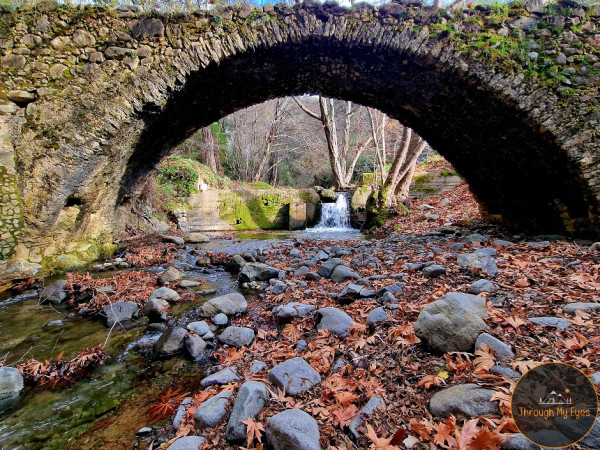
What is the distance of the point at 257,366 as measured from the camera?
2336 mm

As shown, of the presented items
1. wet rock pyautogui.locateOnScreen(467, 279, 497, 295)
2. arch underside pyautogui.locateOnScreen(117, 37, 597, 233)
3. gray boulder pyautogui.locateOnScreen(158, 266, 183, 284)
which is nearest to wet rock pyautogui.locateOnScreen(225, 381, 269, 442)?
wet rock pyautogui.locateOnScreen(467, 279, 497, 295)

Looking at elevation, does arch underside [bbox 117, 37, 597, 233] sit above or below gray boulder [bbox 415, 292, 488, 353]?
above

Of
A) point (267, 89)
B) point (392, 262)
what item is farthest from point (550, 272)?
point (267, 89)

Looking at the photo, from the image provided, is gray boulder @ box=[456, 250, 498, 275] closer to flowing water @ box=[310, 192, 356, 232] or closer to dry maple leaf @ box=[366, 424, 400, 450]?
dry maple leaf @ box=[366, 424, 400, 450]

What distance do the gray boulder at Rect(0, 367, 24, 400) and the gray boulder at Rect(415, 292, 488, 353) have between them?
10.7ft

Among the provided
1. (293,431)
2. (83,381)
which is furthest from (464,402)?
(83,381)

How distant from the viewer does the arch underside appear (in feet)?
15.8

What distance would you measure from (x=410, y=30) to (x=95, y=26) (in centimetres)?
543

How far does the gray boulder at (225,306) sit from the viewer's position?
3.64 m

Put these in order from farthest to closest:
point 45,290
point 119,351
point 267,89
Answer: point 267,89 → point 45,290 → point 119,351

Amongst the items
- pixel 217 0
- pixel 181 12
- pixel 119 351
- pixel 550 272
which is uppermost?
pixel 217 0

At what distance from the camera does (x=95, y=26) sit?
15.8ft

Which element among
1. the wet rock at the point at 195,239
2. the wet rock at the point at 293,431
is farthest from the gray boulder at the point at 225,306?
the wet rock at the point at 195,239

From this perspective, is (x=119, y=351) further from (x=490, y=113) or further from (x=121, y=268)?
(x=490, y=113)
